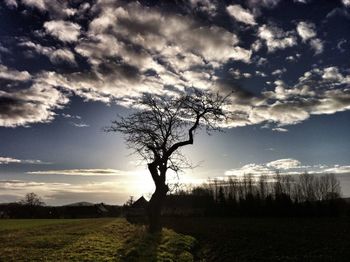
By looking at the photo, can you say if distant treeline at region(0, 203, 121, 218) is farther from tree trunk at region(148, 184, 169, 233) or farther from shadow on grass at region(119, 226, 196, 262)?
shadow on grass at region(119, 226, 196, 262)

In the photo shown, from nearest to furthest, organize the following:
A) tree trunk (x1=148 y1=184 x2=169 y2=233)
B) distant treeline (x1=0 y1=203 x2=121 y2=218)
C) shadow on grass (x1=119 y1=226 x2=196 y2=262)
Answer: shadow on grass (x1=119 y1=226 x2=196 y2=262) → tree trunk (x1=148 y1=184 x2=169 y2=233) → distant treeline (x1=0 y1=203 x2=121 y2=218)

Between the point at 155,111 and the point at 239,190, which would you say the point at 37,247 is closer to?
the point at 155,111

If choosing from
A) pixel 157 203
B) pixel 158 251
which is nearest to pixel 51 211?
pixel 157 203

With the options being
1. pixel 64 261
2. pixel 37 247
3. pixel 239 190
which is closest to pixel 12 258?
pixel 64 261

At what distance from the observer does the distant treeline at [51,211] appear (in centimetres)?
12531

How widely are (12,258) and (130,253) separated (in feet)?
18.6

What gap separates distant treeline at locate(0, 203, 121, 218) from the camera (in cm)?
12531

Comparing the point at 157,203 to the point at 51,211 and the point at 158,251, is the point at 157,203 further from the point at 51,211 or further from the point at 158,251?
the point at 51,211

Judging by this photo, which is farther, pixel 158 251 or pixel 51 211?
pixel 51 211

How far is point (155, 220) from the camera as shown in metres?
35.1

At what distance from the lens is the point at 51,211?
433 ft

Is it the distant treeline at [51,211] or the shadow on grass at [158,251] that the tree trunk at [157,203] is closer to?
the shadow on grass at [158,251]

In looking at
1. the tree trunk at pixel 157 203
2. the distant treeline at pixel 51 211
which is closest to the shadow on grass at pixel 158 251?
the tree trunk at pixel 157 203

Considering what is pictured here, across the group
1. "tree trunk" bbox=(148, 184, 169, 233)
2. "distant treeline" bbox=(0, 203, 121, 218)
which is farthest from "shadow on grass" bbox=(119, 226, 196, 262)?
"distant treeline" bbox=(0, 203, 121, 218)
